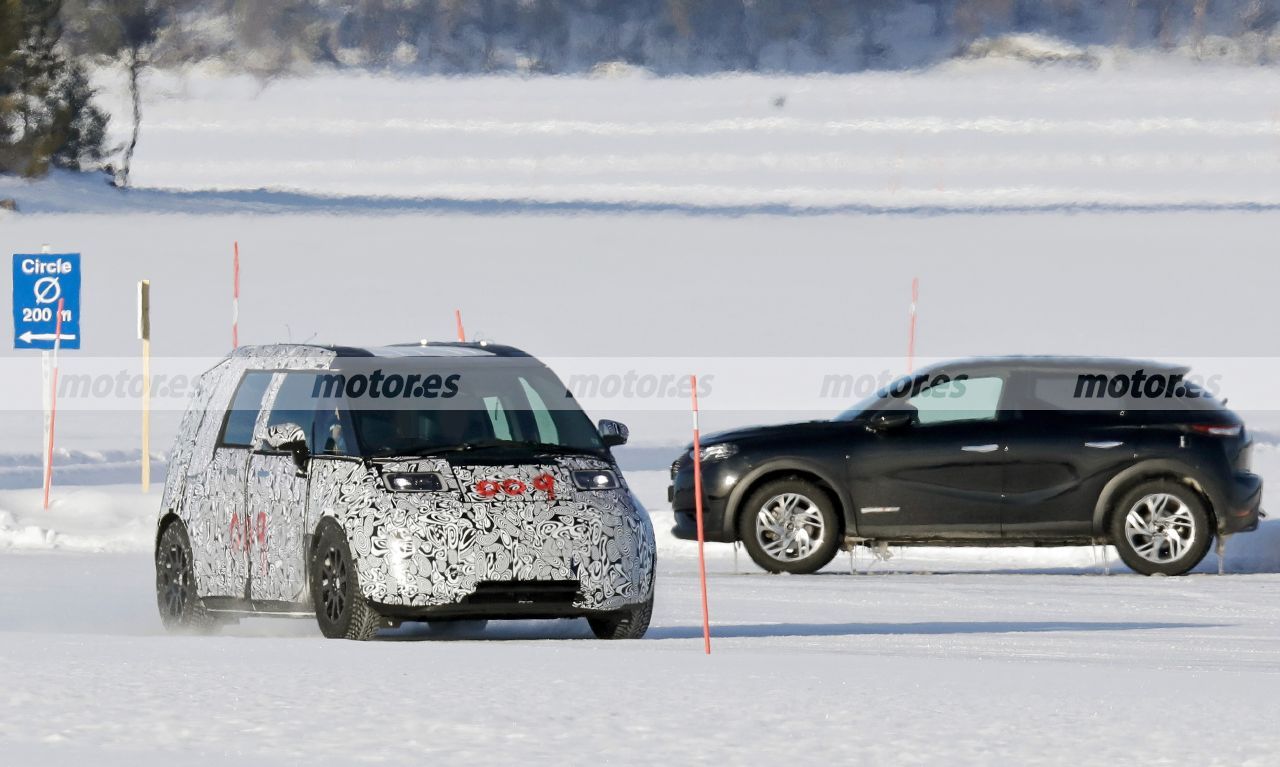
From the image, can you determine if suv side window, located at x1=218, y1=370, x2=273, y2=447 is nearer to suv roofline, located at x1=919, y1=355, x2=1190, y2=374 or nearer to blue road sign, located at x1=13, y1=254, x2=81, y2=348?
suv roofline, located at x1=919, y1=355, x2=1190, y2=374

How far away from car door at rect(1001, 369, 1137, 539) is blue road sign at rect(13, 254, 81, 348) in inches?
367

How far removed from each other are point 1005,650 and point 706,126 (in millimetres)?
79023

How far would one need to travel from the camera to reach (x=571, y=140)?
3617 inches

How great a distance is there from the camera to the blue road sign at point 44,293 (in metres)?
23.2

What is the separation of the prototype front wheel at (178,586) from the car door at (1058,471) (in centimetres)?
622

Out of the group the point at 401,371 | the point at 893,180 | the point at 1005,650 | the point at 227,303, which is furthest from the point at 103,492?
the point at 893,180

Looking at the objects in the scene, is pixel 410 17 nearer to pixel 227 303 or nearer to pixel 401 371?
pixel 227 303

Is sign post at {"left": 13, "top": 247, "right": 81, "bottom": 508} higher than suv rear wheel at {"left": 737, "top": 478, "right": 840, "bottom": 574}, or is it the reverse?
sign post at {"left": 13, "top": 247, "right": 81, "bottom": 508}

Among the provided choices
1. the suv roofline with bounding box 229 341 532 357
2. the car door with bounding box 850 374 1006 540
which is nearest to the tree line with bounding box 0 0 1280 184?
the car door with bounding box 850 374 1006 540

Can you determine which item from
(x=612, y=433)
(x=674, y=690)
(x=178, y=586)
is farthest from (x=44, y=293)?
(x=674, y=690)

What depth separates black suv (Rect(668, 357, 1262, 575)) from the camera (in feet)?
58.1

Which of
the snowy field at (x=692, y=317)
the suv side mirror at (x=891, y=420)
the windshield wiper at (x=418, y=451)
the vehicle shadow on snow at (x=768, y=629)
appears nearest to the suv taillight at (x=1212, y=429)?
the snowy field at (x=692, y=317)

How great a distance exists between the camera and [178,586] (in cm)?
1370

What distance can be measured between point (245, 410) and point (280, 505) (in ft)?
2.57
